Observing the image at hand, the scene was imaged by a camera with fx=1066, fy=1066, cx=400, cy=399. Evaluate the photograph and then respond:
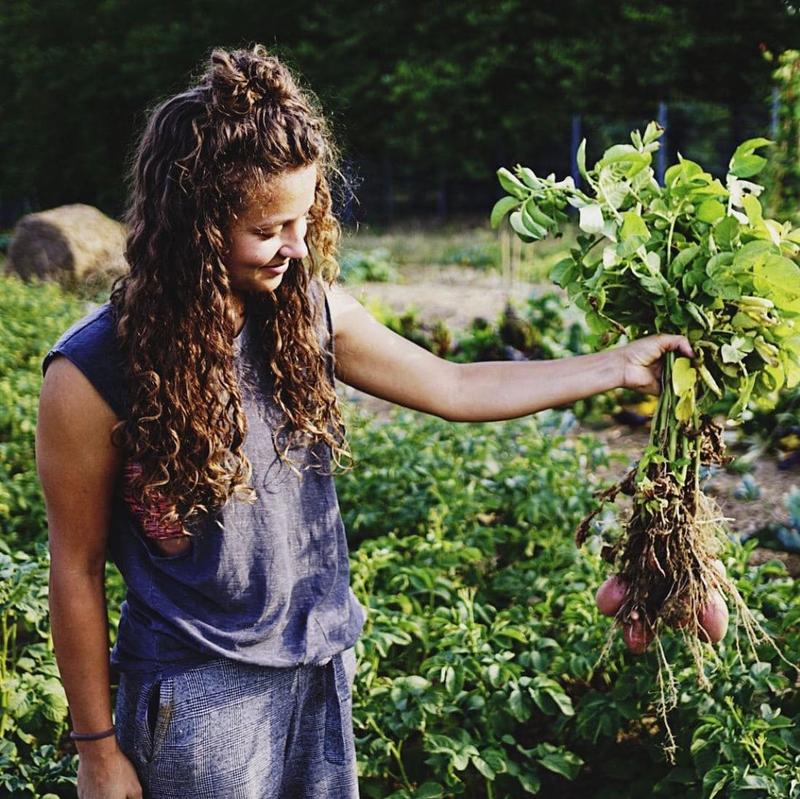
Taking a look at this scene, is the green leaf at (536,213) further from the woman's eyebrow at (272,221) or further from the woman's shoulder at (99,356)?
the woman's shoulder at (99,356)

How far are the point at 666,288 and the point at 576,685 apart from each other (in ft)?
4.19

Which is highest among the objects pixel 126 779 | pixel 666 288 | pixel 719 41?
pixel 719 41

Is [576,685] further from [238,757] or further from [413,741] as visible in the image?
[238,757]

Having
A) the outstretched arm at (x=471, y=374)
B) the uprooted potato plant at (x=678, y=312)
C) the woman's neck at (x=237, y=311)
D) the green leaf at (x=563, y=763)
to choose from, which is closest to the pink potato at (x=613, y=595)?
the uprooted potato plant at (x=678, y=312)

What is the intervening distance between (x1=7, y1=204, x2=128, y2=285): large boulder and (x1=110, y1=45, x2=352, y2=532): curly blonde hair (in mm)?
7445

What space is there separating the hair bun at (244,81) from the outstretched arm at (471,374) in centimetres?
36

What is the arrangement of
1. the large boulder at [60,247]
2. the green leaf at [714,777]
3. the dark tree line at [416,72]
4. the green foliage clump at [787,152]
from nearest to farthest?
the green leaf at [714,777] → the green foliage clump at [787,152] → the large boulder at [60,247] → the dark tree line at [416,72]

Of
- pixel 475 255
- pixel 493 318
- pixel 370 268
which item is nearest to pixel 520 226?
pixel 493 318

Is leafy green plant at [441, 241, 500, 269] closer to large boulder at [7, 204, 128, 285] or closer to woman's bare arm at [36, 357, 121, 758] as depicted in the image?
large boulder at [7, 204, 128, 285]

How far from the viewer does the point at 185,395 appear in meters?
1.51

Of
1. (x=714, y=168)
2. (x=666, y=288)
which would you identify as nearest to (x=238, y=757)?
(x=666, y=288)

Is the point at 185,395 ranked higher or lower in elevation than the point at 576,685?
higher

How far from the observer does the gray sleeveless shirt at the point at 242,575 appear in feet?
5.11

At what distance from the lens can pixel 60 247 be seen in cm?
882
